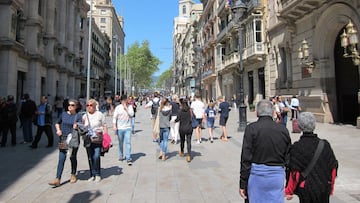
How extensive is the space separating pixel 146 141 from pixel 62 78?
24624mm

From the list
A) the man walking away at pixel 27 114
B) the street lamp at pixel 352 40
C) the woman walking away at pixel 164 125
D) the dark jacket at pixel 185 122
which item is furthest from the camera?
the street lamp at pixel 352 40

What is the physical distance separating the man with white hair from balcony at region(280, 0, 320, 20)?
1538cm

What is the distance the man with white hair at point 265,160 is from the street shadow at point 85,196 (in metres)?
3.02

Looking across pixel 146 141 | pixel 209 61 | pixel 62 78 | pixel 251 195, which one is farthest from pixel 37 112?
pixel 209 61

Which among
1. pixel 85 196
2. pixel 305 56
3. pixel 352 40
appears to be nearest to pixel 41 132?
pixel 85 196

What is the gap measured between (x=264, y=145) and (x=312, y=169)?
54 cm

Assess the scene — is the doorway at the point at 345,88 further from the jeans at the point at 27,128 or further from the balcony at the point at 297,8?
the jeans at the point at 27,128

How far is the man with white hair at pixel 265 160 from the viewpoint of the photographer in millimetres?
2785

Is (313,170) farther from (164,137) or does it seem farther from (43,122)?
(43,122)

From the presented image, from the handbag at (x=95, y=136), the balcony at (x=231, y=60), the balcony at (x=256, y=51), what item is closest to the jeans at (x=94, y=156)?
the handbag at (x=95, y=136)

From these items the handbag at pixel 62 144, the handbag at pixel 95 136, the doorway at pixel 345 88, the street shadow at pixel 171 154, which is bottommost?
the street shadow at pixel 171 154

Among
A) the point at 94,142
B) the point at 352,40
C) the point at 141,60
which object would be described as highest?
the point at 141,60

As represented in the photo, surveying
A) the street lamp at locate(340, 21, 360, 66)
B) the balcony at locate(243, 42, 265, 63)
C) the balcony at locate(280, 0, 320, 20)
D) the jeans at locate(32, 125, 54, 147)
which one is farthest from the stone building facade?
the street lamp at locate(340, 21, 360, 66)

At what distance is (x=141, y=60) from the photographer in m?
72.4
